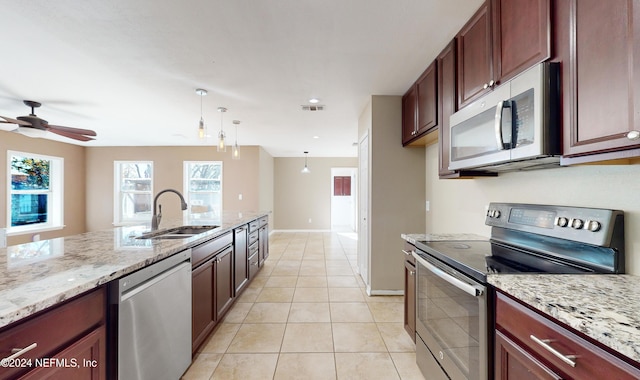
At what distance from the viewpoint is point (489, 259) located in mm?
1345

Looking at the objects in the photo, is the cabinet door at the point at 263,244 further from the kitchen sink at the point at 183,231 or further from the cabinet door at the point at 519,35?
the cabinet door at the point at 519,35

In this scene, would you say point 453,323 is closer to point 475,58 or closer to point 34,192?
point 475,58

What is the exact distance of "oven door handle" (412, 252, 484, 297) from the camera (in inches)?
43.9

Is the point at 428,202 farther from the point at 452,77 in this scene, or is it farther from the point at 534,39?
the point at 534,39

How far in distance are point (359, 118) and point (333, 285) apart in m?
2.44

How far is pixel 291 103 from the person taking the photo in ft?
10.9

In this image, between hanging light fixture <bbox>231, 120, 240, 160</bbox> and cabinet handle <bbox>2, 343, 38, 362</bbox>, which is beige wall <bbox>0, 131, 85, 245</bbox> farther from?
cabinet handle <bbox>2, 343, 38, 362</bbox>

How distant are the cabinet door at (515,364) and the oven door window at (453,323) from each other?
6cm

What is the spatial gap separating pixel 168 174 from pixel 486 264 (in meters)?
6.92

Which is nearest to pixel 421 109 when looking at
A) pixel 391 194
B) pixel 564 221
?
pixel 391 194

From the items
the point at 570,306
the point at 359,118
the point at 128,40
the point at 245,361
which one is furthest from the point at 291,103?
the point at 570,306

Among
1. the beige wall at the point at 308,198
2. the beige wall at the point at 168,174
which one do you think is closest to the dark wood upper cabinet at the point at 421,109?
the beige wall at the point at 168,174

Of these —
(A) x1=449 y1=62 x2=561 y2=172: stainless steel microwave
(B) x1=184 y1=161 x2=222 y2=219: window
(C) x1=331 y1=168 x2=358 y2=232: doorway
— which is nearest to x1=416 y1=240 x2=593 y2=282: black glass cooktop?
(A) x1=449 y1=62 x2=561 y2=172: stainless steel microwave

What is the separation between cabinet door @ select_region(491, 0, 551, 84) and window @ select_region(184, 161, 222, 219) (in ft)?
20.2
